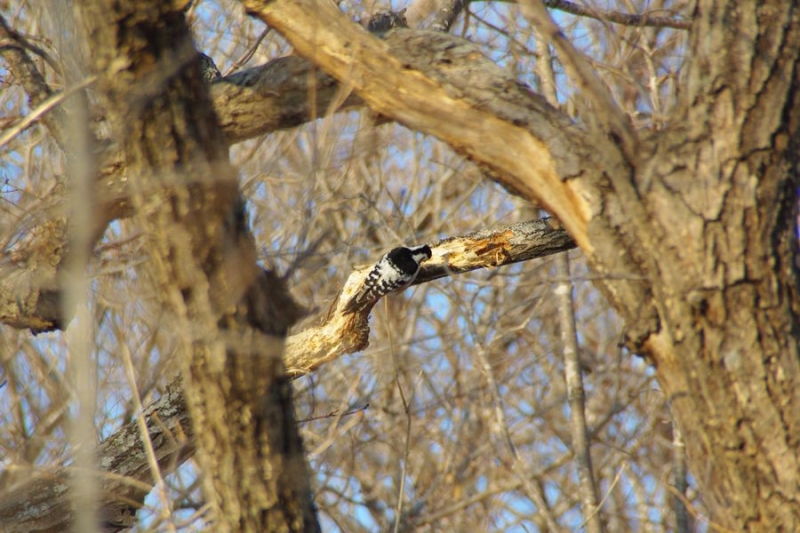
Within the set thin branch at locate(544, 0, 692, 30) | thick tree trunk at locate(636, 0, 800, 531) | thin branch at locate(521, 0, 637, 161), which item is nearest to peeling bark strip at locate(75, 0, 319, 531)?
thin branch at locate(521, 0, 637, 161)

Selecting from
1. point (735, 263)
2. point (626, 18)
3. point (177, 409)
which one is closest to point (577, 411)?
point (626, 18)

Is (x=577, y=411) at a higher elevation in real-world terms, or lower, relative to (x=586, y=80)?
lower

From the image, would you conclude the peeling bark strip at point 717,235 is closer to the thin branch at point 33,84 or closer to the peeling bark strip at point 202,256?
the peeling bark strip at point 202,256

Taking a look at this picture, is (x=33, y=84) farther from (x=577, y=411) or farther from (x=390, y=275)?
(x=577, y=411)

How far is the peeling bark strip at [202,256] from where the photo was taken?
2498 mm

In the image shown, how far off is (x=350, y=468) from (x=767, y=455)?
17.0 ft

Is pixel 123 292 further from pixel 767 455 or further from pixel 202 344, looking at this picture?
Answer: pixel 767 455

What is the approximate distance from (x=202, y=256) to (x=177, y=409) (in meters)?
1.43

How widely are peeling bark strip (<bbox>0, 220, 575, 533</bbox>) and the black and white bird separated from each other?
0.06 m

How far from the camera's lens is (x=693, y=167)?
7.98 feet

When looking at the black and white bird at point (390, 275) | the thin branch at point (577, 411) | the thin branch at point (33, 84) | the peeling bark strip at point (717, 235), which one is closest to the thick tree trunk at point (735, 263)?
the peeling bark strip at point (717, 235)

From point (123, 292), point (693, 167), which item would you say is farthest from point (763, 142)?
point (123, 292)

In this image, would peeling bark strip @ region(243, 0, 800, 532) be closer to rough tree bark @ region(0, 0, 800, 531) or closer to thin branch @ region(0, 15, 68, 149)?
rough tree bark @ region(0, 0, 800, 531)

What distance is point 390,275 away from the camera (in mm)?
3680
